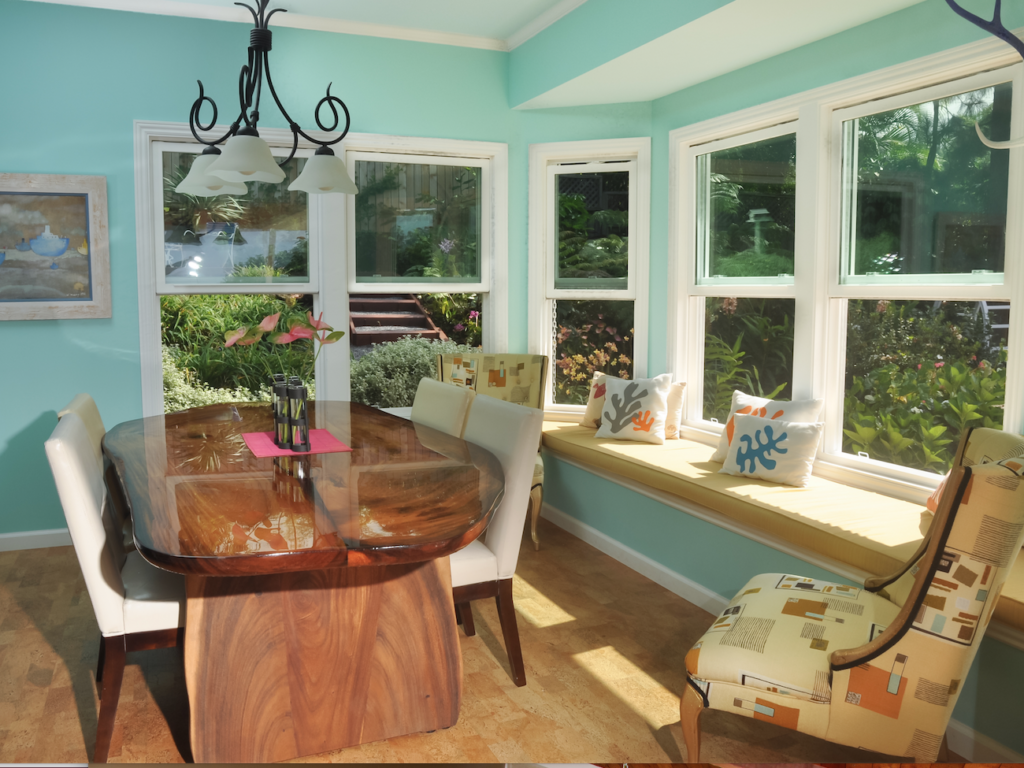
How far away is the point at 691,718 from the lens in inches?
75.0

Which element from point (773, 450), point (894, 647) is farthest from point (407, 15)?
point (894, 647)

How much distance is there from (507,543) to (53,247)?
283cm

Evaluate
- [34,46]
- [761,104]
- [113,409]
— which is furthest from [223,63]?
[761,104]

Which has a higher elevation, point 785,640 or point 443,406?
point 443,406

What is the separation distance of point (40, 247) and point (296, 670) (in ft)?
9.19

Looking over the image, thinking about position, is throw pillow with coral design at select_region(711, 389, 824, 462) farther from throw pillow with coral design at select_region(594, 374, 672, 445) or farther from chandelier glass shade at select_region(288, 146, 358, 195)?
chandelier glass shade at select_region(288, 146, 358, 195)

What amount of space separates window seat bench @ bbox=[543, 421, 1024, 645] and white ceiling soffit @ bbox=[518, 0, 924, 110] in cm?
177

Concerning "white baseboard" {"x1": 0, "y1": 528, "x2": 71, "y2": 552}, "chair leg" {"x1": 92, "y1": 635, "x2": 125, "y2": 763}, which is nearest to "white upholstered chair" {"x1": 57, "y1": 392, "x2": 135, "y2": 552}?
"chair leg" {"x1": 92, "y1": 635, "x2": 125, "y2": 763}

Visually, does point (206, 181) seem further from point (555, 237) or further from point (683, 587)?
point (683, 587)

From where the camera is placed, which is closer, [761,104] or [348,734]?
[348,734]

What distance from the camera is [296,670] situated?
199 cm

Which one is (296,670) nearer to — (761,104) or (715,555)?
(715,555)

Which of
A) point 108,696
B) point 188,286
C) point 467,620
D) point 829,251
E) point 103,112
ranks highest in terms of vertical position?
point 103,112

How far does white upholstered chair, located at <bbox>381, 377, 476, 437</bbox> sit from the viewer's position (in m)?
2.94
